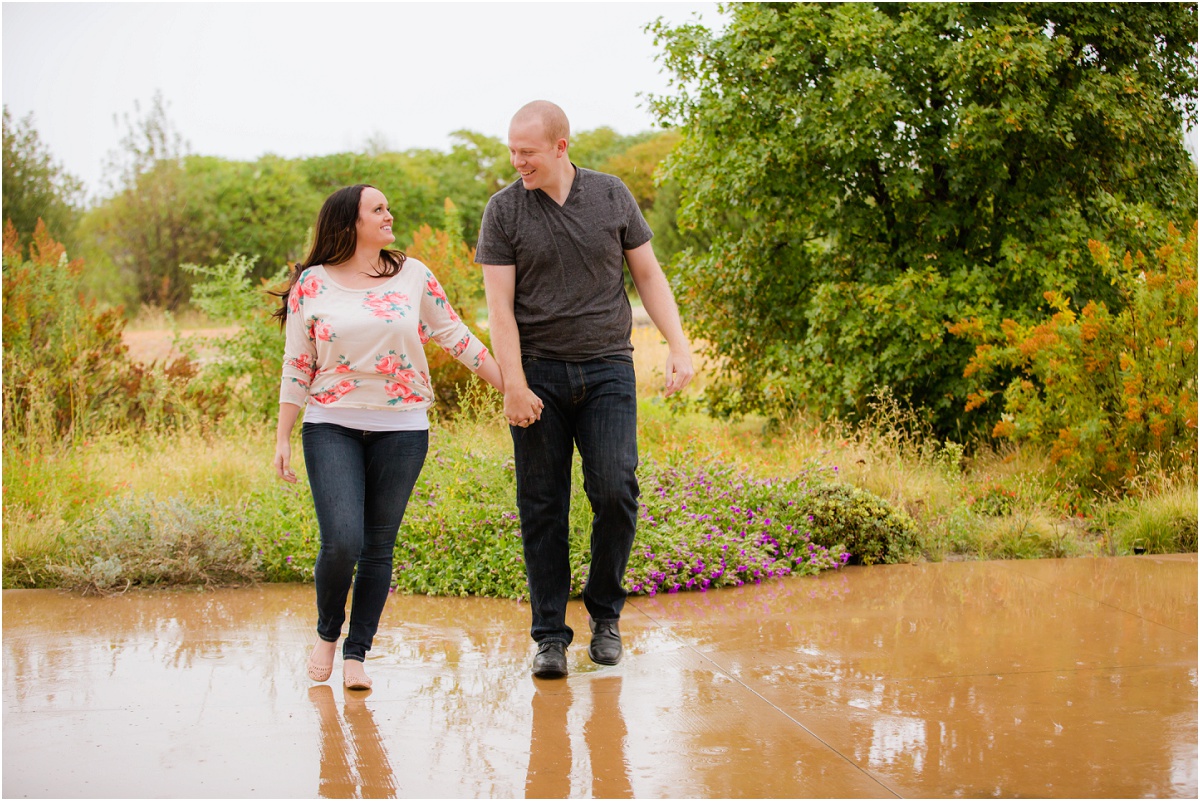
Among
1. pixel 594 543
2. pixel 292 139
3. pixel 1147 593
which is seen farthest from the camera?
pixel 292 139

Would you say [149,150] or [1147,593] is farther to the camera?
[149,150]

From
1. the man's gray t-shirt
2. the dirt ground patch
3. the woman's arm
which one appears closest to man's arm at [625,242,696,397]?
the man's gray t-shirt

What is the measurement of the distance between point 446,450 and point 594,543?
2228mm

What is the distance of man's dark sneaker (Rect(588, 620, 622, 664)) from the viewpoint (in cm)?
390

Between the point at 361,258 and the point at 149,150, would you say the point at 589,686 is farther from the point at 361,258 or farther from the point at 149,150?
the point at 149,150

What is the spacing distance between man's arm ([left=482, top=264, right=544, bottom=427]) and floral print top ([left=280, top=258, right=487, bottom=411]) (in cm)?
26

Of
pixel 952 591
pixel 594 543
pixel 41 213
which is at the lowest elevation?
pixel 952 591

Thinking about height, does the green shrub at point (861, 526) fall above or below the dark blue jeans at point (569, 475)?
below

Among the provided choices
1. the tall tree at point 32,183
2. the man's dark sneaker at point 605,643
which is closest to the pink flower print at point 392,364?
the man's dark sneaker at point 605,643

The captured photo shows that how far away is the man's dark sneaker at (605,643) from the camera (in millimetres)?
3904

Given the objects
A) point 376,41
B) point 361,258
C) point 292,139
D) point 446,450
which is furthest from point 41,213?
point 361,258

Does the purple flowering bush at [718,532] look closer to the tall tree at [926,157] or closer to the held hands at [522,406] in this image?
the held hands at [522,406]

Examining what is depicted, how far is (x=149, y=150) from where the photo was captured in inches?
986

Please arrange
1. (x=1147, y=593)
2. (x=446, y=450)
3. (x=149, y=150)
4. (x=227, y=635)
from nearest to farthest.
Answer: (x=227, y=635), (x=1147, y=593), (x=446, y=450), (x=149, y=150)
